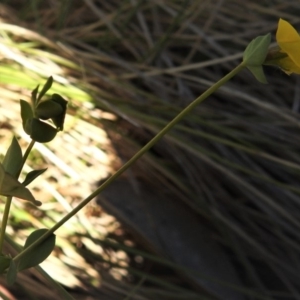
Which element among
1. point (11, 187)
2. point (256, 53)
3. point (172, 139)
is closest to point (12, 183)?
point (11, 187)

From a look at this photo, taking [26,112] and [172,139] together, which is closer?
[26,112]

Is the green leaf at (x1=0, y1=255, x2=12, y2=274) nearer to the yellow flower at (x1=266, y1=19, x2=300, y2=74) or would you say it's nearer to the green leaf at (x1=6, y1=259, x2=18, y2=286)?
the green leaf at (x1=6, y1=259, x2=18, y2=286)

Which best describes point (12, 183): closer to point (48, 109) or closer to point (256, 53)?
point (48, 109)

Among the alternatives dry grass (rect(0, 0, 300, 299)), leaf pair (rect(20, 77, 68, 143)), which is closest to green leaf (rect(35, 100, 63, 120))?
leaf pair (rect(20, 77, 68, 143))

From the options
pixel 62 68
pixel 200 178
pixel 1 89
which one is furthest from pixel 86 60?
pixel 200 178

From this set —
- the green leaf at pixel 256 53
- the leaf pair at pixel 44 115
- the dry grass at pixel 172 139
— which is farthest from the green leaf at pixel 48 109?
the dry grass at pixel 172 139

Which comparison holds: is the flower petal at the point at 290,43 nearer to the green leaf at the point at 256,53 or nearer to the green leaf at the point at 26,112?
the green leaf at the point at 256,53
